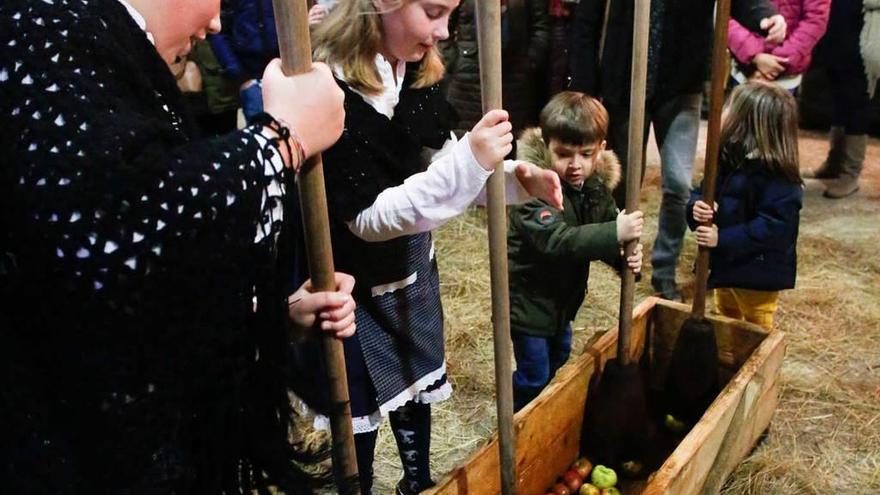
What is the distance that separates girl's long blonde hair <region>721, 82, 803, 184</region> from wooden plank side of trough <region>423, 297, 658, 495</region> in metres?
0.57

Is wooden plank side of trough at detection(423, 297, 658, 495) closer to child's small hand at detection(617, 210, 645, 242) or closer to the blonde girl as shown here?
the blonde girl

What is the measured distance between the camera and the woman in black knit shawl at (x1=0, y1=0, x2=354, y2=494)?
0.69m

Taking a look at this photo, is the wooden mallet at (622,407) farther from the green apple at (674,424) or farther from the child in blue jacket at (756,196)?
the child in blue jacket at (756,196)

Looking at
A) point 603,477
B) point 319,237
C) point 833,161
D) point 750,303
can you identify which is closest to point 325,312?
point 319,237

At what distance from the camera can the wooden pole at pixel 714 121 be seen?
1.69 meters

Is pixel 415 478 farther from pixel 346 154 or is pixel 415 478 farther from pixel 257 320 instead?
pixel 257 320

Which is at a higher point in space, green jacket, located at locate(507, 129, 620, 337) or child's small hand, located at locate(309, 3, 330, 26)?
child's small hand, located at locate(309, 3, 330, 26)

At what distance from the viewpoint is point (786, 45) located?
3.15 metres

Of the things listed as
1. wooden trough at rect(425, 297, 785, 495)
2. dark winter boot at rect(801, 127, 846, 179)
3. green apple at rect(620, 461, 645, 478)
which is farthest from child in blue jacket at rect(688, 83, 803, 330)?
dark winter boot at rect(801, 127, 846, 179)

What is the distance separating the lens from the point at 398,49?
4.38 ft

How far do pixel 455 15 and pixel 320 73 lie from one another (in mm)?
2599

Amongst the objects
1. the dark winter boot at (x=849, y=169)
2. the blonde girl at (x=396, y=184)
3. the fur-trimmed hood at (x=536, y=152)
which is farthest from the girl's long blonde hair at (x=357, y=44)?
the dark winter boot at (x=849, y=169)

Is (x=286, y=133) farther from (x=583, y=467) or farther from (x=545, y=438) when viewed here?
(x=583, y=467)

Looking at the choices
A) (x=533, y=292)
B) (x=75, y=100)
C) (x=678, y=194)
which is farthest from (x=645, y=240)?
(x=75, y=100)
